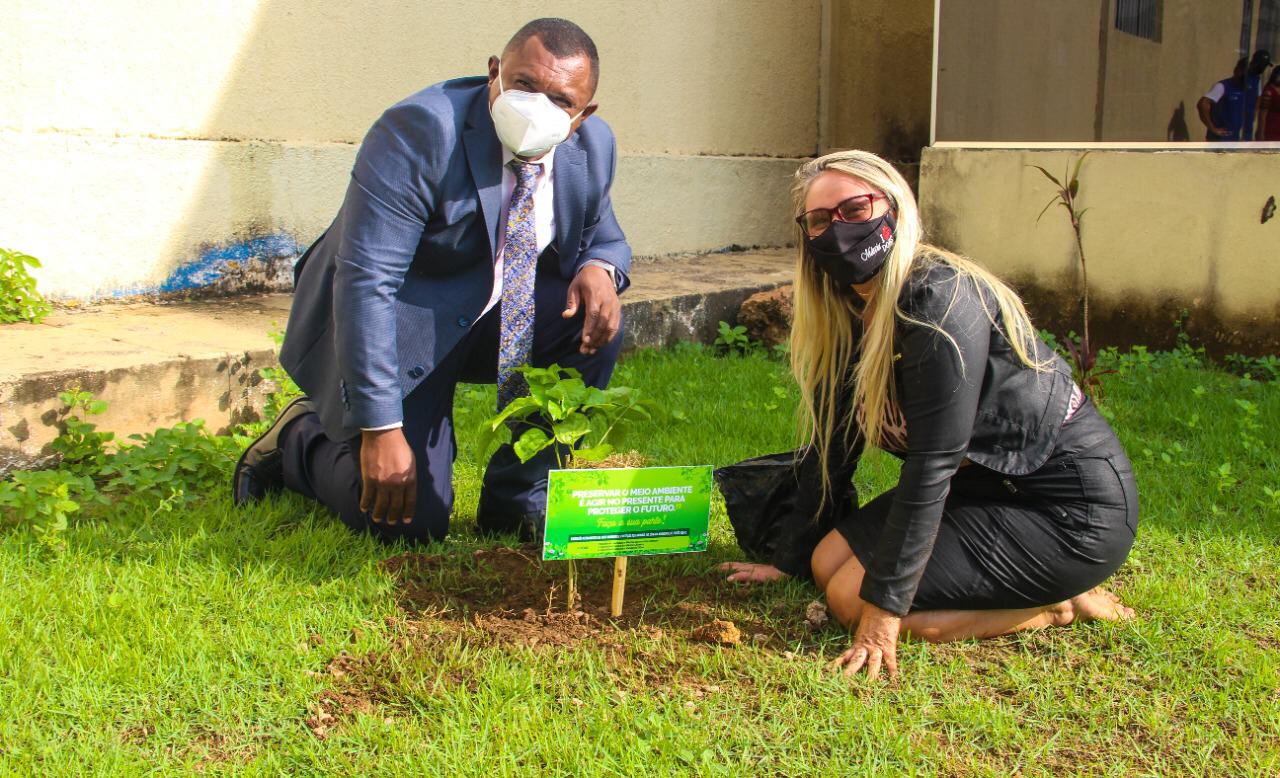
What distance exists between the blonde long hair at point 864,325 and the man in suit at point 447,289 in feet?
2.10

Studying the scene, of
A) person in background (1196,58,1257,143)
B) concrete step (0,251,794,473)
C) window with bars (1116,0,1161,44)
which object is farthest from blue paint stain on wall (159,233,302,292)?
person in background (1196,58,1257,143)

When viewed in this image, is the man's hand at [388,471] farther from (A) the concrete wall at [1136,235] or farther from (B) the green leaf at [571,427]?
(A) the concrete wall at [1136,235]

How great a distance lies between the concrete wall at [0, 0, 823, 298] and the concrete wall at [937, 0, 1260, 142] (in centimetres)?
193

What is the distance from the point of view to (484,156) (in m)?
3.10

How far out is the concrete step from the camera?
368cm

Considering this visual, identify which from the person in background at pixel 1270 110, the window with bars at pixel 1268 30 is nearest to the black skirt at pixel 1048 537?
the person in background at pixel 1270 110

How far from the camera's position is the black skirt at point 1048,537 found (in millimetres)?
2863

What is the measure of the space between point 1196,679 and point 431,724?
189 cm

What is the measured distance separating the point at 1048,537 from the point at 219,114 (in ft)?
13.2

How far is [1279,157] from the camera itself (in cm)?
583

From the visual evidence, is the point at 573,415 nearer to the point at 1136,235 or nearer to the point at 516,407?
the point at 516,407

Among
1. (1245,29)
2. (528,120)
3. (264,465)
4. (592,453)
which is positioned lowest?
(264,465)

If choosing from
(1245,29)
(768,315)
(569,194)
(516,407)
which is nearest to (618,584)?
(516,407)

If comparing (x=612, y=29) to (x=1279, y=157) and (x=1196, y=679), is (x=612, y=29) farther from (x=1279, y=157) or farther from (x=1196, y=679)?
(x=1196, y=679)
